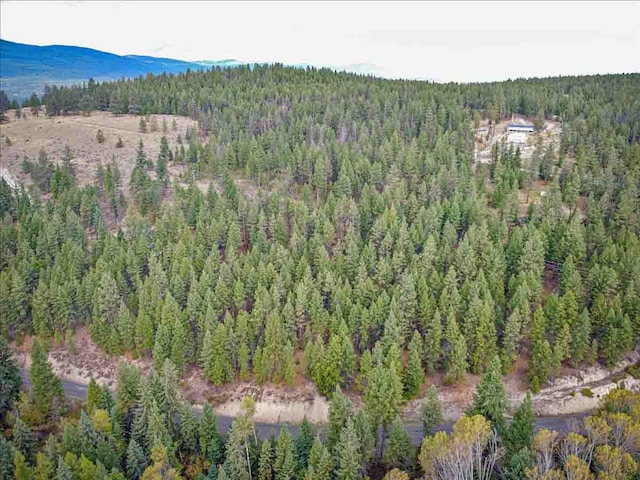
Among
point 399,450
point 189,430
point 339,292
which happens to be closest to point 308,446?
point 399,450

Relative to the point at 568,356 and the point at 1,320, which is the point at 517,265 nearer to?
the point at 568,356

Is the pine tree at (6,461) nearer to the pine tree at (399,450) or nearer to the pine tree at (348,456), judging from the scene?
the pine tree at (348,456)

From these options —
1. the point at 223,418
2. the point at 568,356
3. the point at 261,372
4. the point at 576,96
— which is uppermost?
the point at 576,96

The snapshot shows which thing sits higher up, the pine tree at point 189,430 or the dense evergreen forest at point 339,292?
the dense evergreen forest at point 339,292

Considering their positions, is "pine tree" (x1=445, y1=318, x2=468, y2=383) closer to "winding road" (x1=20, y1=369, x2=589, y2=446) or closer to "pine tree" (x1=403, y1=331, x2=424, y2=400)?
"pine tree" (x1=403, y1=331, x2=424, y2=400)

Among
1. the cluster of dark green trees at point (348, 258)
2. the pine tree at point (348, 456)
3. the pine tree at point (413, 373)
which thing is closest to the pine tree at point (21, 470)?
the cluster of dark green trees at point (348, 258)

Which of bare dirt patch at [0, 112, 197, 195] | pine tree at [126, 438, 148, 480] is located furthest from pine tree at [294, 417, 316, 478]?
bare dirt patch at [0, 112, 197, 195]

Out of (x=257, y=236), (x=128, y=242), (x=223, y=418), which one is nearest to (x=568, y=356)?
(x=223, y=418)
